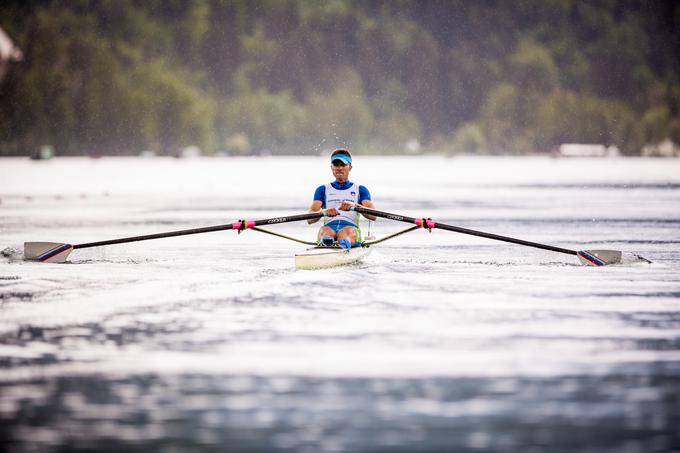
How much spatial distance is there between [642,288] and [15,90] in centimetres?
11491

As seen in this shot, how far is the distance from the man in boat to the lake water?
0.57 metres

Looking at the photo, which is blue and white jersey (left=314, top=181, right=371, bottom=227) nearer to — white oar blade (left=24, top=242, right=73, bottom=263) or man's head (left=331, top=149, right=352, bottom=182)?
man's head (left=331, top=149, right=352, bottom=182)

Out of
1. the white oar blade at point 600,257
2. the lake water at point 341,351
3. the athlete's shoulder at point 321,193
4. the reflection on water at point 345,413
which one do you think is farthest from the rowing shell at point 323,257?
the reflection on water at point 345,413

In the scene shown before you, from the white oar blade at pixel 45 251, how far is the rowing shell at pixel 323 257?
3.69 meters

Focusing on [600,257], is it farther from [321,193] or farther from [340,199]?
[321,193]

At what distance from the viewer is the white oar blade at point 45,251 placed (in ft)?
57.8

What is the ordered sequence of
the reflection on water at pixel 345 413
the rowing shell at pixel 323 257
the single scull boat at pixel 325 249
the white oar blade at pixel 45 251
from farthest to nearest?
the white oar blade at pixel 45 251
the single scull boat at pixel 325 249
the rowing shell at pixel 323 257
the reflection on water at pixel 345 413

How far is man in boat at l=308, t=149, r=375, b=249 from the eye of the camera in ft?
55.9

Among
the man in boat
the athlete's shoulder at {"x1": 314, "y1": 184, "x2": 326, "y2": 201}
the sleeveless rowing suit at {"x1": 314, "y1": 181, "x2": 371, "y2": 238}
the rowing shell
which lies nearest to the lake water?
the rowing shell

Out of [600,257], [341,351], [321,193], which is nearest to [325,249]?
[321,193]

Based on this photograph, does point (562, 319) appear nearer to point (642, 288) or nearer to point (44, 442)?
point (642, 288)

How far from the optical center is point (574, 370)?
928cm

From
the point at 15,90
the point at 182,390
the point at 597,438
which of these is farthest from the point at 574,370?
the point at 15,90

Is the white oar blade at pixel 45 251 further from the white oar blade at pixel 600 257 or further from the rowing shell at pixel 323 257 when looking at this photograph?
the white oar blade at pixel 600 257
